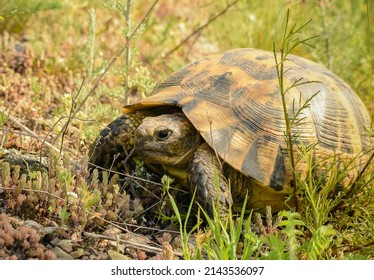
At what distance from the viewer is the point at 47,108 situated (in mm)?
5102

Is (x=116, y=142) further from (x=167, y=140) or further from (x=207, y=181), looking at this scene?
(x=207, y=181)

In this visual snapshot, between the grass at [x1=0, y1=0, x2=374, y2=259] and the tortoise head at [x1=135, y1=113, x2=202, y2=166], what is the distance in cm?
22

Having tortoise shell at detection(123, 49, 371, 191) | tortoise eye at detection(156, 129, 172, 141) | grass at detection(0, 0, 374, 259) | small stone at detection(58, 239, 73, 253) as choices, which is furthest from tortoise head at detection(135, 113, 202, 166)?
small stone at detection(58, 239, 73, 253)

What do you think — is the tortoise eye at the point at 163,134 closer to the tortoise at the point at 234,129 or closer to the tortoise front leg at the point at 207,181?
the tortoise at the point at 234,129

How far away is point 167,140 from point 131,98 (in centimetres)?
194

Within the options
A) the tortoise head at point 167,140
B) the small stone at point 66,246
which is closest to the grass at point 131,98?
the small stone at point 66,246

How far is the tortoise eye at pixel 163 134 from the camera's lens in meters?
3.80

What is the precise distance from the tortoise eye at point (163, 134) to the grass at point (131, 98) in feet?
0.93

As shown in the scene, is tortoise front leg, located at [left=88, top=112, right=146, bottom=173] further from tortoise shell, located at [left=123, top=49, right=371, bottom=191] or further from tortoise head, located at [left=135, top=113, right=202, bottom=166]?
tortoise head, located at [left=135, top=113, right=202, bottom=166]

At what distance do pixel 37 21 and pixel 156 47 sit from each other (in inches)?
49.0
